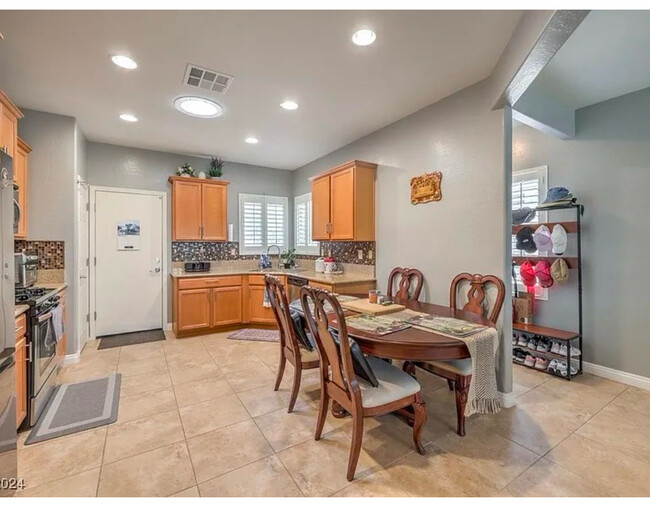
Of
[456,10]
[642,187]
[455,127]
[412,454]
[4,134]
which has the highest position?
[456,10]

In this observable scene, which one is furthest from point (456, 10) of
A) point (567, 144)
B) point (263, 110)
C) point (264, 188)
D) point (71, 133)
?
point (264, 188)

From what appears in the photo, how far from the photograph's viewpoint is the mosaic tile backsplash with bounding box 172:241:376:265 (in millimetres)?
4262

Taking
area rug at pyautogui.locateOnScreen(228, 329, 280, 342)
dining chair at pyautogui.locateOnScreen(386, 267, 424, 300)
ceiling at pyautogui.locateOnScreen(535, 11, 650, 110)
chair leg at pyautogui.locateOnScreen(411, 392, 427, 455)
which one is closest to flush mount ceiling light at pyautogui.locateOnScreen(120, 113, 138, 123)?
area rug at pyautogui.locateOnScreen(228, 329, 280, 342)

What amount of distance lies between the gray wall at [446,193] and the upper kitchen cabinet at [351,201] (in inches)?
4.8

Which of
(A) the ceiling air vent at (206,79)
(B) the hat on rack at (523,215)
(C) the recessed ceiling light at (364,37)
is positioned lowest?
(B) the hat on rack at (523,215)

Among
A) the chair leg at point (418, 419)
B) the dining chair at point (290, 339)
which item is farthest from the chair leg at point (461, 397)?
the dining chair at point (290, 339)

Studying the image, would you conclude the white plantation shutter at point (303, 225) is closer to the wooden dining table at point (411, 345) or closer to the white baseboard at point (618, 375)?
the wooden dining table at point (411, 345)

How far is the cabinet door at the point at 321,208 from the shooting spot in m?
4.36

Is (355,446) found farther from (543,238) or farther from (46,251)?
(46,251)

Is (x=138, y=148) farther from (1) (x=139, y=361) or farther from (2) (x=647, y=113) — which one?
(2) (x=647, y=113)

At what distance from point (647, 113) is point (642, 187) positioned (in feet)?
2.26

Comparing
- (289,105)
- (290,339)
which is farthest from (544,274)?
(289,105)

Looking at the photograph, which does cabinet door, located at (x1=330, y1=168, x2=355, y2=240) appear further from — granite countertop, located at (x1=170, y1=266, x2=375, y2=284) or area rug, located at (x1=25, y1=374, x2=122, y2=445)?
area rug, located at (x1=25, y1=374, x2=122, y2=445)

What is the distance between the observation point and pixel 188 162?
5.03m
